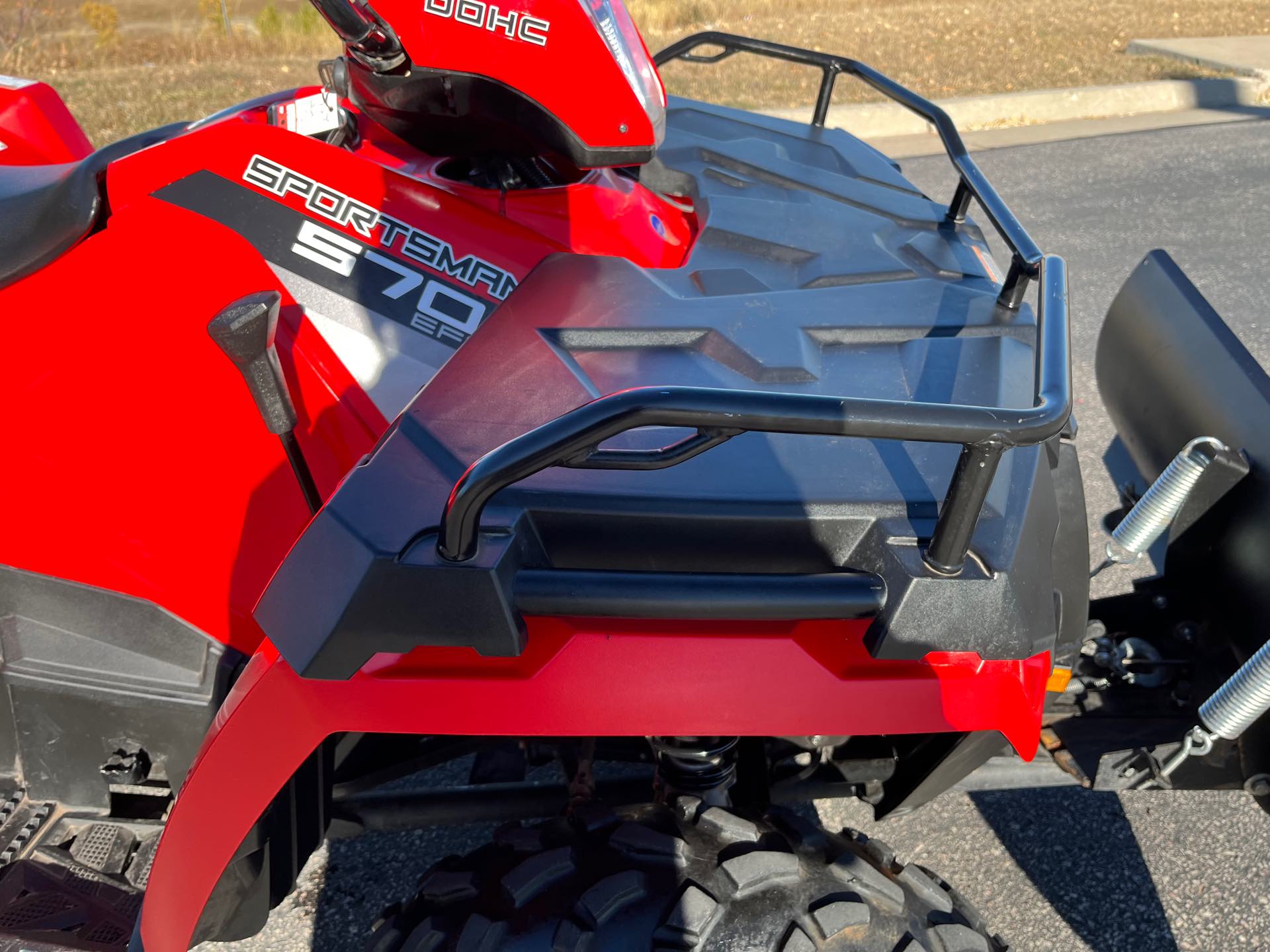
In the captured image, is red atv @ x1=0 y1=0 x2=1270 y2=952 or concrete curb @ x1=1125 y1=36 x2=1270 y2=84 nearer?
red atv @ x1=0 y1=0 x2=1270 y2=952

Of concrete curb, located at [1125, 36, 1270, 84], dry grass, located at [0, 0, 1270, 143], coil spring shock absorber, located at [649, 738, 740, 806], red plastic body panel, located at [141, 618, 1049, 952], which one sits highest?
red plastic body panel, located at [141, 618, 1049, 952]

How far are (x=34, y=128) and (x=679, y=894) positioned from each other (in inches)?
82.6

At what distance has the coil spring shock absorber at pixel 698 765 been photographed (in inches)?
59.7

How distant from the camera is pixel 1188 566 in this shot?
6.39 ft

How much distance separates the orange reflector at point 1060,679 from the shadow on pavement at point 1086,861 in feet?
2.60

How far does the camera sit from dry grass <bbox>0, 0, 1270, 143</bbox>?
7.93m

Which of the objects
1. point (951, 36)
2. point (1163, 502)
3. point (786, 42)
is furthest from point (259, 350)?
point (951, 36)

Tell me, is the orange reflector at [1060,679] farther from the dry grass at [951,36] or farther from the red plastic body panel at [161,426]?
the dry grass at [951,36]

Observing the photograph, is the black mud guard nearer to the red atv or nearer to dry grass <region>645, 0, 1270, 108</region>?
the red atv

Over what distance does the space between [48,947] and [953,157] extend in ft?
6.09

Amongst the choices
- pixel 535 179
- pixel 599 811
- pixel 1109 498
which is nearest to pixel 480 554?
pixel 599 811

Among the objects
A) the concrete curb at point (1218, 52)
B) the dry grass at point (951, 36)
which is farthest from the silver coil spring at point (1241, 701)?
the concrete curb at point (1218, 52)

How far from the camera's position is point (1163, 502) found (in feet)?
6.21

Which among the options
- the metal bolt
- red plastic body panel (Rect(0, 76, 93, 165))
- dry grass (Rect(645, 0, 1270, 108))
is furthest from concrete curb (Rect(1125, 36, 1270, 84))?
red plastic body panel (Rect(0, 76, 93, 165))
